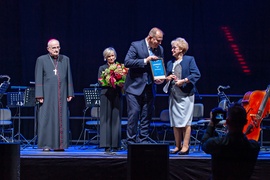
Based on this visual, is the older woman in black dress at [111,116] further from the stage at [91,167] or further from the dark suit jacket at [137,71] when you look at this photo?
the stage at [91,167]

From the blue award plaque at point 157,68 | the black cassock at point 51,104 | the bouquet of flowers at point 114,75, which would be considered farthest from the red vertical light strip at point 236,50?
the black cassock at point 51,104

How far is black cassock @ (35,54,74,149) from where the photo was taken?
8195 millimetres

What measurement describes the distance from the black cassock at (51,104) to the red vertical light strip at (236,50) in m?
4.38

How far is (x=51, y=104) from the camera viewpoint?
8.24 m

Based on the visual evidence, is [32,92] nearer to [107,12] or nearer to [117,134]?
[117,134]

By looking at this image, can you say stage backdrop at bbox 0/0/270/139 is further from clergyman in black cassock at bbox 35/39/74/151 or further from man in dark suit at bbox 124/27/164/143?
man in dark suit at bbox 124/27/164/143

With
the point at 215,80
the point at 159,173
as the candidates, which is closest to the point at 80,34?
the point at 215,80

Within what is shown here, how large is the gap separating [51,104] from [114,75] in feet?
3.46

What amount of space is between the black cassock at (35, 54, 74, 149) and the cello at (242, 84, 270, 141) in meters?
2.73

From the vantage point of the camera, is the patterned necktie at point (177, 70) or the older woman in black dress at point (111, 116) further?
the older woman in black dress at point (111, 116)

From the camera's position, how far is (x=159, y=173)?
5438 mm

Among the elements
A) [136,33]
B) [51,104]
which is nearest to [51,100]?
[51,104]

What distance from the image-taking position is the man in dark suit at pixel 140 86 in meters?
7.66

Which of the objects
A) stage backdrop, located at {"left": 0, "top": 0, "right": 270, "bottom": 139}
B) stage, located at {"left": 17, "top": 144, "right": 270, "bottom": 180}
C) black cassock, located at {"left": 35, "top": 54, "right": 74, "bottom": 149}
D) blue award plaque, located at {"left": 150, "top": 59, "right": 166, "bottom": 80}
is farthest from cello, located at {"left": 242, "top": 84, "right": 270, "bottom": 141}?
stage backdrop, located at {"left": 0, "top": 0, "right": 270, "bottom": 139}
